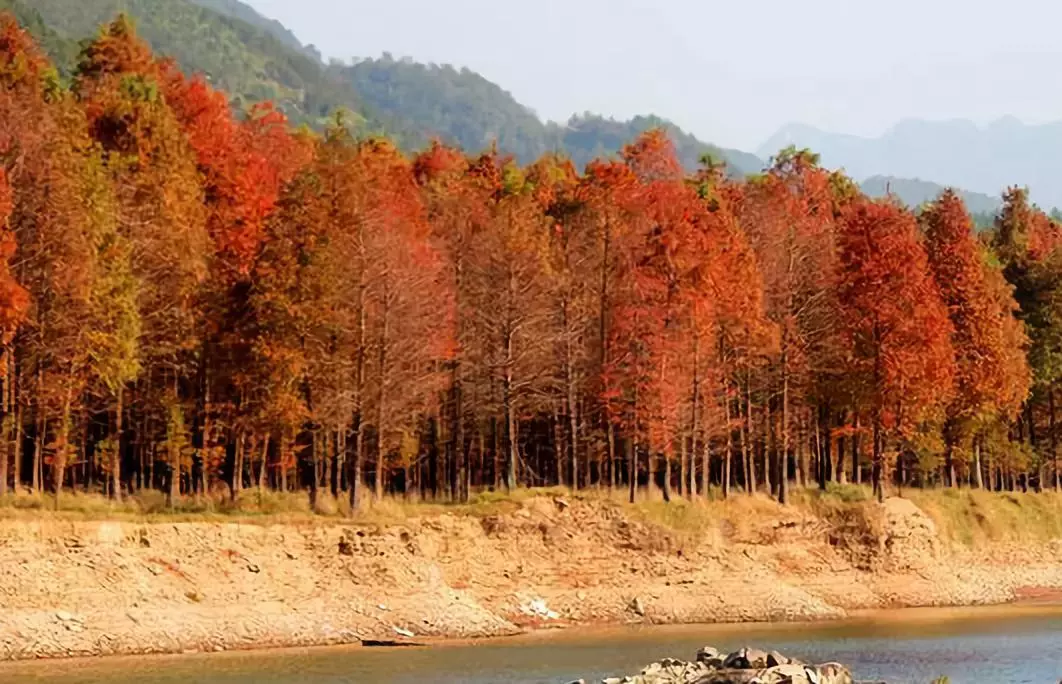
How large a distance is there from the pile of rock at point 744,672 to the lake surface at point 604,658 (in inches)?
157

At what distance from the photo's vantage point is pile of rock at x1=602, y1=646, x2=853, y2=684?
29.6 metres

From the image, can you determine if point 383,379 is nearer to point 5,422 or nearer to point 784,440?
point 5,422

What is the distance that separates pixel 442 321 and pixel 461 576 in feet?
39.2

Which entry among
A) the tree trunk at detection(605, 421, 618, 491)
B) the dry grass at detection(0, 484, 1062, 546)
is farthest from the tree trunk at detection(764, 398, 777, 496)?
the tree trunk at detection(605, 421, 618, 491)

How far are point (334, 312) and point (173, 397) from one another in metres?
7.88

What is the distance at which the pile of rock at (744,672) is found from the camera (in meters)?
29.6

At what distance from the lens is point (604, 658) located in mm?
41781

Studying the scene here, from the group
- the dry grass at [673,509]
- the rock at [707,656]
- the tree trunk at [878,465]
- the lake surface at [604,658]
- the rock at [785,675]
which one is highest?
the tree trunk at [878,465]

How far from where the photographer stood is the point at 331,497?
183ft

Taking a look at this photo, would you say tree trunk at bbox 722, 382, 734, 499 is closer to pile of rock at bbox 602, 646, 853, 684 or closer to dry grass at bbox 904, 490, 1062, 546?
dry grass at bbox 904, 490, 1062, 546

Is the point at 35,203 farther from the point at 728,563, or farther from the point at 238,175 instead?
the point at 728,563

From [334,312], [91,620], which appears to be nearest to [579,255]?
[334,312]

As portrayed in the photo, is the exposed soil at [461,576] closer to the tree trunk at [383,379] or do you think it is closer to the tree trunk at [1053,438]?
the tree trunk at [383,379]

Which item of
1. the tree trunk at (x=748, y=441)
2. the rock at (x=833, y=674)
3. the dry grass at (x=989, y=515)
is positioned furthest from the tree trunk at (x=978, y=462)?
the rock at (x=833, y=674)
